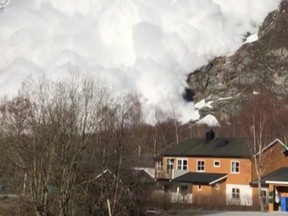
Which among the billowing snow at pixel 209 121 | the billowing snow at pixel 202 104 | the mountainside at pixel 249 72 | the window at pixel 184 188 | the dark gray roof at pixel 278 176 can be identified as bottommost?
the window at pixel 184 188

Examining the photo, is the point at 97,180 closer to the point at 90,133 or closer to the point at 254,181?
the point at 90,133

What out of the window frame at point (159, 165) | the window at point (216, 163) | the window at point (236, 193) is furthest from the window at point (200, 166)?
the window at point (236, 193)

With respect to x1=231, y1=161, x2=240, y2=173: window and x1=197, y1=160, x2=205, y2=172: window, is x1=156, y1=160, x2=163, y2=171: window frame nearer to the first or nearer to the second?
x1=197, y1=160, x2=205, y2=172: window

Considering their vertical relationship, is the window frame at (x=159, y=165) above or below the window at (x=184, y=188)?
above

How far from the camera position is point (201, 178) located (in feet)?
218

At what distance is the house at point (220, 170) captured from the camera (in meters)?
62.8

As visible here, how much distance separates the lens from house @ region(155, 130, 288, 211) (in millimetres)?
62750

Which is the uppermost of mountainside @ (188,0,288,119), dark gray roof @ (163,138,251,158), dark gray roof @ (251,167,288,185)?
mountainside @ (188,0,288,119)

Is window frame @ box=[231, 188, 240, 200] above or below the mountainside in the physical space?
below

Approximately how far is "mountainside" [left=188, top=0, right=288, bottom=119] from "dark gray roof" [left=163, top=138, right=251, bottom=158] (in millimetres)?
62071

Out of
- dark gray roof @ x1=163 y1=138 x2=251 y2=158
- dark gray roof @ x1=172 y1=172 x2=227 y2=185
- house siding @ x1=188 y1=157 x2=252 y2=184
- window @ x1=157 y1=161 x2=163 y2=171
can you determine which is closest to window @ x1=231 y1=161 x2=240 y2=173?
house siding @ x1=188 y1=157 x2=252 y2=184

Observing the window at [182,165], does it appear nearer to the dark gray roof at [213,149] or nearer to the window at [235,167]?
the dark gray roof at [213,149]

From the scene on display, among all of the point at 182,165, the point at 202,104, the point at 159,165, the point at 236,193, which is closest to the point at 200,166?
Answer: the point at 182,165

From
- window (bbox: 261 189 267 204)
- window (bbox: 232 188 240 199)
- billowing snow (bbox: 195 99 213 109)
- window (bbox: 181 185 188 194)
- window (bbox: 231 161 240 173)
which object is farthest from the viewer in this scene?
billowing snow (bbox: 195 99 213 109)
